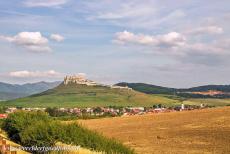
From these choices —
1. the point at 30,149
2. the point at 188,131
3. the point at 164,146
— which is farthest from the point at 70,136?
the point at 188,131

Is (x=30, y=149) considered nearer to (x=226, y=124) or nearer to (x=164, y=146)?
(x=164, y=146)

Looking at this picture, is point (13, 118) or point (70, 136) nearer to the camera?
point (70, 136)

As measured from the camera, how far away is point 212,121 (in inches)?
2670

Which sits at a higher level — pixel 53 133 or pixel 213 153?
pixel 53 133

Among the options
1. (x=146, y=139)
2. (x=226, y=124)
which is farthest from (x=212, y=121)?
(x=146, y=139)

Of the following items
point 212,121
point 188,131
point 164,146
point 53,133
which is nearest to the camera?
point 53,133

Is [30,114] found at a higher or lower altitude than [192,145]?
higher

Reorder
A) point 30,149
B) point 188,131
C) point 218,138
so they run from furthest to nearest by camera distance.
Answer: point 188,131
point 218,138
point 30,149

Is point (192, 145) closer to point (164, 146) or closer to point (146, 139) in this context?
point (164, 146)

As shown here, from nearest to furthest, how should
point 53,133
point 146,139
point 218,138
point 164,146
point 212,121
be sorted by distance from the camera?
point 53,133 → point 164,146 → point 218,138 → point 146,139 → point 212,121

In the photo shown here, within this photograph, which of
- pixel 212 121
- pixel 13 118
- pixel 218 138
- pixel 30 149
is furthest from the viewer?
pixel 212 121

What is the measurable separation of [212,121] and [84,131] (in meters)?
44.9

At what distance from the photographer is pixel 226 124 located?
60844 mm

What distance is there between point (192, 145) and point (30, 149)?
2522cm
